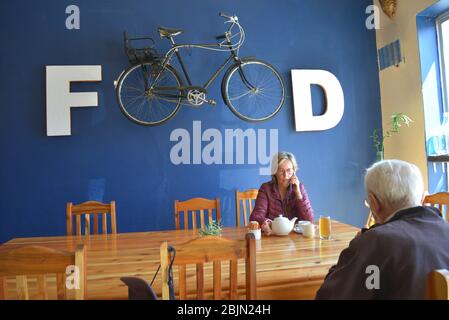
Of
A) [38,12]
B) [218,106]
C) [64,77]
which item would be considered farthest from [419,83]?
[38,12]

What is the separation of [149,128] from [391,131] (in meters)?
2.37

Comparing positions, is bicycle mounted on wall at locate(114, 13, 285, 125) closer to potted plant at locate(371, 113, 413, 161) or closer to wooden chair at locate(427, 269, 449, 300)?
potted plant at locate(371, 113, 413, 161)

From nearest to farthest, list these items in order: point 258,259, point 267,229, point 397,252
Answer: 1. point 397,252
2. point 258,259
3. point 267,229

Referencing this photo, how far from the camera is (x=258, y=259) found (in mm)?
1554

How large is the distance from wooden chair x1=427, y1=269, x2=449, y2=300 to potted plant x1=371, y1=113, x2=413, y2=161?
2567mm

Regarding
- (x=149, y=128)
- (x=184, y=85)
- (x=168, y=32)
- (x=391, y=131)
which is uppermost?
(x=168, y=32)

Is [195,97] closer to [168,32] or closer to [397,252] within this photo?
[168,32]

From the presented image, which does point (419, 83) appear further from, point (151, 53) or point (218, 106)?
point (151, 53)

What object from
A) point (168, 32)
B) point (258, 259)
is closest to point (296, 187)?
point (258, 259)

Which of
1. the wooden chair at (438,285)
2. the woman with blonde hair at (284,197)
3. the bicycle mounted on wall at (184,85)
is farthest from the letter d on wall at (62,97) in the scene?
the wooden chair at (438,285)

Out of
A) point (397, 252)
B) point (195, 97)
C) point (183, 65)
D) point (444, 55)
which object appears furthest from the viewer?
point (183, 65)

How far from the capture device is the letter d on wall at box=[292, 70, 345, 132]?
11.1 ft

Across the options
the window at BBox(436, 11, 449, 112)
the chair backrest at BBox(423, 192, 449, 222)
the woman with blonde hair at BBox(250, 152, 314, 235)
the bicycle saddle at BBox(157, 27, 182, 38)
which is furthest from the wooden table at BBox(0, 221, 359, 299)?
the bicycle saddle at BBox(157, 27, 182, 38)
